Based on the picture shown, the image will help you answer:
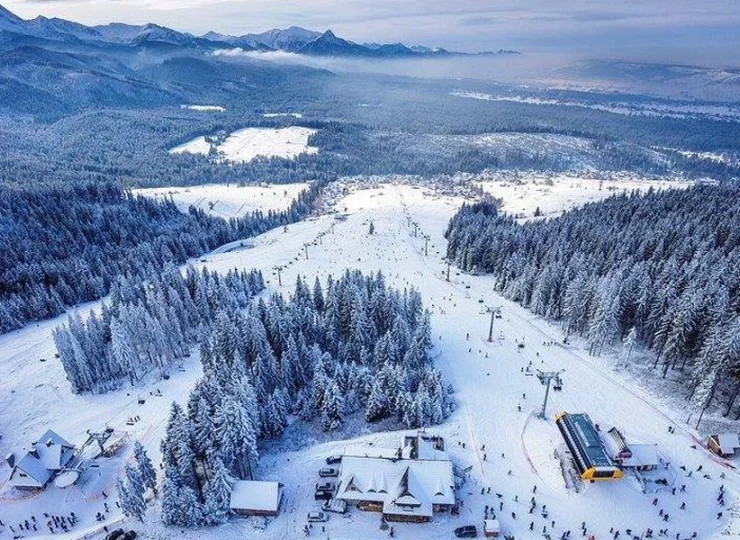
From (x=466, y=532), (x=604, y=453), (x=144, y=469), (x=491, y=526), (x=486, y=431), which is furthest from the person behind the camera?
(x=486, y=431)

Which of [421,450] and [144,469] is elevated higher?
[421,450]

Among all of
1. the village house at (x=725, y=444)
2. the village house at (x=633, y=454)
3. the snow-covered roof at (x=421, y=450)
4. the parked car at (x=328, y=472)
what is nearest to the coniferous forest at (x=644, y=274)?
the village house at (x=725, y=444)

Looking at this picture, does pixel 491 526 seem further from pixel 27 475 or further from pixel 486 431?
pixel 27 475

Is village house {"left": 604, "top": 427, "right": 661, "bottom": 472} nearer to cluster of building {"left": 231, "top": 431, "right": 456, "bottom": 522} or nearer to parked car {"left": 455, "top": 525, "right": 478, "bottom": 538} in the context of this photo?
parked car {"left": 455, "top": 525, "right": 478, "bottom": 538}

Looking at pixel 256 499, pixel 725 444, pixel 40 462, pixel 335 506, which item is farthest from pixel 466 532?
pixel 40 462

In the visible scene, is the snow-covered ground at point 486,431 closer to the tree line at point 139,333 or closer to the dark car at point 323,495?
the dark car at point 323,495

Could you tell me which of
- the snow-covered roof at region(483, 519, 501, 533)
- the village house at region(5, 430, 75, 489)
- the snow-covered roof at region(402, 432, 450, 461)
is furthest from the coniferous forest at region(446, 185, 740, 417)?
the village house at region(5, 430, 75, 489)

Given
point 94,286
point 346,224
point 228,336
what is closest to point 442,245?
point 346,224

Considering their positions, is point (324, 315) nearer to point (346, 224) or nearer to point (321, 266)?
point (321, 266)
